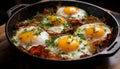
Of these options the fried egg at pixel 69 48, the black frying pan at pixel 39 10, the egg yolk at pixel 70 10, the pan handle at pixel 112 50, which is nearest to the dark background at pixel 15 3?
the black frying pan at pixel 39 10

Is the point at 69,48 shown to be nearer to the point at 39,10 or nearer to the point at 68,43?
the point at 68,43

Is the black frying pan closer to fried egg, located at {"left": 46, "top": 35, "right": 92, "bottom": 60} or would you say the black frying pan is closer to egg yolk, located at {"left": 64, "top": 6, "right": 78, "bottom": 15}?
egg yolk, located at {"left": 64, "top": 6, "right": 78, "bottom": 15}

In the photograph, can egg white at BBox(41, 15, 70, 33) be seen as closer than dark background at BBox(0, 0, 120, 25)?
Yes

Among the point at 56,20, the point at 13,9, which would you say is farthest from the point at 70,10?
the point at 13,9

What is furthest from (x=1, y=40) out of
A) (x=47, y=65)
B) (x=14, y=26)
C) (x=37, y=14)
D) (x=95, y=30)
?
(x=95, y=30)

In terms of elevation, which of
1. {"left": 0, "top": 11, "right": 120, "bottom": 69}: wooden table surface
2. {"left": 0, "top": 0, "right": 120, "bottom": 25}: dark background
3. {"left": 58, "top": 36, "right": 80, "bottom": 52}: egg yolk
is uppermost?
{"left": 58, "top": 36, "right": 80, "bottom": 52}: egg yolk

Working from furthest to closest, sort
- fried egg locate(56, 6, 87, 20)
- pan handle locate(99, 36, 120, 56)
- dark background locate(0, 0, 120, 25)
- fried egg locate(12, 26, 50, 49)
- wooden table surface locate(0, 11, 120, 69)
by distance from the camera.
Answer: dark background locate(0, 0, 120, 25)
fried egg locate(56, 6, 87, 20)
fried egg locate(12, 26, 50, 49)
wooden table surface locate(0, 11, 120, 69)
pan handle locate(99, 36, 120, 56)

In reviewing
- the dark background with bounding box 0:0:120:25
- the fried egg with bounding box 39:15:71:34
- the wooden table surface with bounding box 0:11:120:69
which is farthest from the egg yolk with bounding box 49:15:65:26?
the dark background with bounding box 0:0:120:25

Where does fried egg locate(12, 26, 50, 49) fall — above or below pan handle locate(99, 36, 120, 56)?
below
